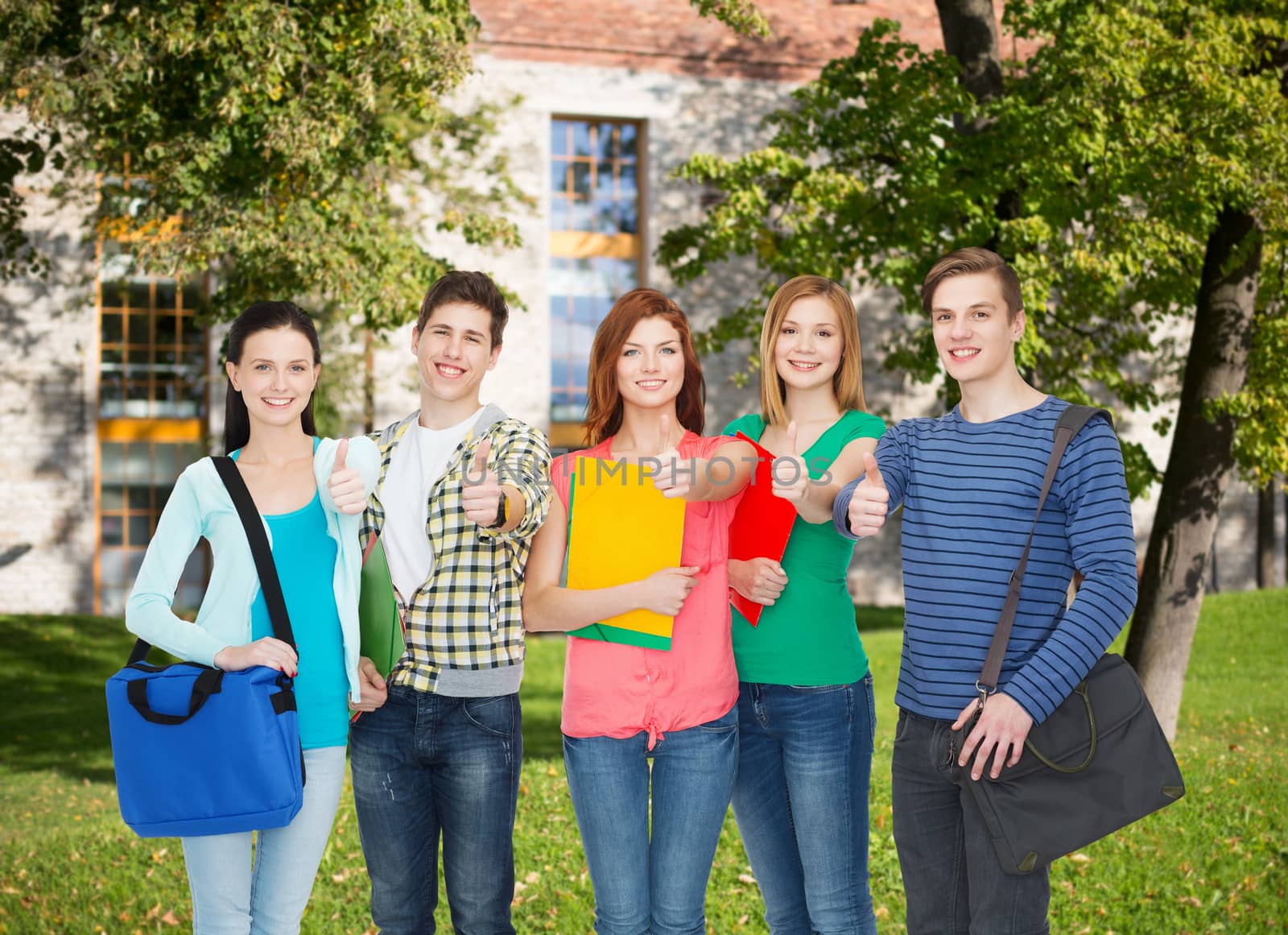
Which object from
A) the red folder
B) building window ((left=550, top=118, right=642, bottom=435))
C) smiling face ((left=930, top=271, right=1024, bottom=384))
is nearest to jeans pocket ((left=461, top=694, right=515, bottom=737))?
the red folder

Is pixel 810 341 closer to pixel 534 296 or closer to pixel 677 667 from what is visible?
pixel 677 667

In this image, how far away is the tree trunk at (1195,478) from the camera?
9336mm

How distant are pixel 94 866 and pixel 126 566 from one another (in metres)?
15.5

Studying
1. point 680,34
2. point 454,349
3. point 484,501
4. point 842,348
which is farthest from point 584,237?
point 484,501

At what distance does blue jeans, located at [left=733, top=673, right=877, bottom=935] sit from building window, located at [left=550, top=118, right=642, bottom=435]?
59.1 ft

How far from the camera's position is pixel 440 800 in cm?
317

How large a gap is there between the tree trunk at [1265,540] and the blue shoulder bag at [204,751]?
938 inches

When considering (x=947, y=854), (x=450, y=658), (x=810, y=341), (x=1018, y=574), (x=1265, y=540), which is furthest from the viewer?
(x=1265, y=540)

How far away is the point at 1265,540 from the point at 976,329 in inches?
913

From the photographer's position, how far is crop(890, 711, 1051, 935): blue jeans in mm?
2814

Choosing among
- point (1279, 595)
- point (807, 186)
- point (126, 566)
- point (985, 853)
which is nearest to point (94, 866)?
point (985, 853)

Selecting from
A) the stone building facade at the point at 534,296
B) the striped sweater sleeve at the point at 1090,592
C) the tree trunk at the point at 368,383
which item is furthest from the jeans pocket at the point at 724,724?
the stone building facade at the point at 534,296

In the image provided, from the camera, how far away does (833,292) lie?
3.34 meters

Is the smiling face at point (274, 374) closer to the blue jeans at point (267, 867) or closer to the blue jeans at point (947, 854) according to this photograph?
the blue jeans at point (267, 867)
